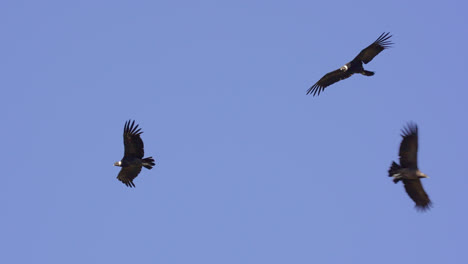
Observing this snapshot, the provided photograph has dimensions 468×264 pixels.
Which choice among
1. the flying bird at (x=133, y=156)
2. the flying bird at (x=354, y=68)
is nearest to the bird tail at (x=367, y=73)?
the flying bird at (x=354, y=68)

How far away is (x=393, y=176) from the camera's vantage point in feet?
75.2

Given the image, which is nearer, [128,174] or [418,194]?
[418,194]

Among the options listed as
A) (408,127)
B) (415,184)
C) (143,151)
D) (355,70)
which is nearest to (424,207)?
(415,184)

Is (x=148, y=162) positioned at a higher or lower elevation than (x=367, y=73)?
lower

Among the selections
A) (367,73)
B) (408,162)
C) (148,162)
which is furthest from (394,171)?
(148,162)

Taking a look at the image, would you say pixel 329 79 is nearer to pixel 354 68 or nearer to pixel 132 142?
pixel 354 68

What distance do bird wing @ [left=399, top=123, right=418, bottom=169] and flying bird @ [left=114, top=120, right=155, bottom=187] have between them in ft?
28.5

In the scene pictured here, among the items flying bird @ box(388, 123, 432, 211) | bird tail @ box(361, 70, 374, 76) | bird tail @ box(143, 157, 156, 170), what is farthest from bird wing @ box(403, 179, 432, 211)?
bird tail @ box(143, 157, 156, 170)

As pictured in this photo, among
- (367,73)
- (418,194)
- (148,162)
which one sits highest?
(367,73)

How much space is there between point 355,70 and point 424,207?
736 cm

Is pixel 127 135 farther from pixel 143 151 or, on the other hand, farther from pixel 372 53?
pixel 372 53

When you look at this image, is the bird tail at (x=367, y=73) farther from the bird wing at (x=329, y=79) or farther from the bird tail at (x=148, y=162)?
the bird tail at (x=148, y=162)

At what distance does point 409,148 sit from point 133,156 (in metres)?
9.66

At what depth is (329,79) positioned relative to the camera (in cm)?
2980
